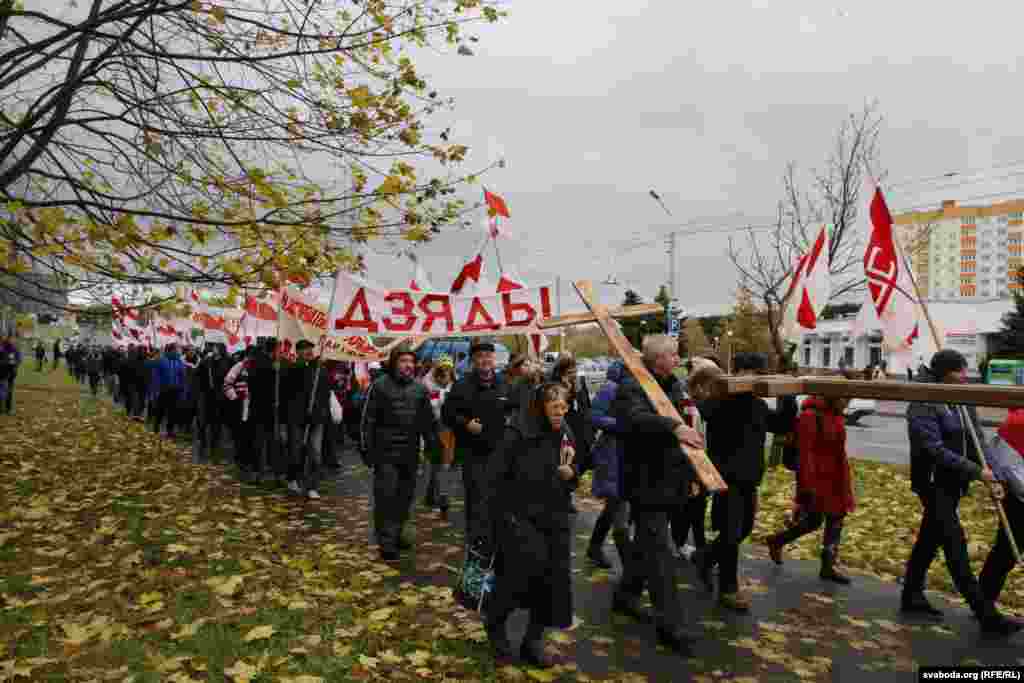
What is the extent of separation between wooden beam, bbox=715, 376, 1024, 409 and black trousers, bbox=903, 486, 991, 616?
2.35m

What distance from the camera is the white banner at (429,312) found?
865cm

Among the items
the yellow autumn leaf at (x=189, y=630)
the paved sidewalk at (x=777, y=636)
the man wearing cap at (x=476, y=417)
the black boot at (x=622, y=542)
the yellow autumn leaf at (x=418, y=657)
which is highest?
the man wearing cap at (x=476, y=417)

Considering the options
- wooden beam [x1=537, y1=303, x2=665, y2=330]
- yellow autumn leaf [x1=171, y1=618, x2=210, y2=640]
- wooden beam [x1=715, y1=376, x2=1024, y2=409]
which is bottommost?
yellow autumn leaf [x1=171, y1=618, x2=210, y2=640]

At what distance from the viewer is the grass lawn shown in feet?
13.6

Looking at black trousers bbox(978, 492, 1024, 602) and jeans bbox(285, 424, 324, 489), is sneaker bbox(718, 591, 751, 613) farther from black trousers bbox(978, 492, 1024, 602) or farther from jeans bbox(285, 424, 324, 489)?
jeans bbox(285, 424, 324, 489)

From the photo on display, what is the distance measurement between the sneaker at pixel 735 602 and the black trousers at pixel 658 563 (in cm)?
95

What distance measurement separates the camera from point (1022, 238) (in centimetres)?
10281

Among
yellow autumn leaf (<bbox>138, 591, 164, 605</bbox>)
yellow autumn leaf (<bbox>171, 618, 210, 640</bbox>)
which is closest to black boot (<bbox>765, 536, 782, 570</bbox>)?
yellow autumn leaf (<bbox>171, 618, 210, 640</bbox>)

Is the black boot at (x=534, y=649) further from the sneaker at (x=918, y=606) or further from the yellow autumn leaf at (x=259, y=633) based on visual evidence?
the sneaker at (x=918, y=606)

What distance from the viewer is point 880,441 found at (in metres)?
18.3

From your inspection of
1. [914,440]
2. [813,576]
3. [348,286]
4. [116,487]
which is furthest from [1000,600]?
[116,487]

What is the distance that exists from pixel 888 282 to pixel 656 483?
2.83 m

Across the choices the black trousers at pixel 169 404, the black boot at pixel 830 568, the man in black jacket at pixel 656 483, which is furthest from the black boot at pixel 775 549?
the black trousers at pixel 169 404

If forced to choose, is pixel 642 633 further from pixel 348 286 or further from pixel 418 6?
pixel 418 6
